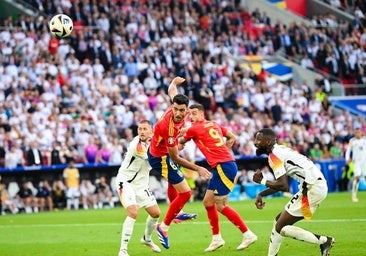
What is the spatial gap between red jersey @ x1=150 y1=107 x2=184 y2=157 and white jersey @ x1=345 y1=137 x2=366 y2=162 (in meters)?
14.2

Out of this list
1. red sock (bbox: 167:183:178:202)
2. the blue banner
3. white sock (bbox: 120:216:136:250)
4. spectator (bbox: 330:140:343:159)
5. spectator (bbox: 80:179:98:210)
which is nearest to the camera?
white sock (bbox: 120:216:136:250)

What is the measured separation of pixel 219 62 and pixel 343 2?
12993mm

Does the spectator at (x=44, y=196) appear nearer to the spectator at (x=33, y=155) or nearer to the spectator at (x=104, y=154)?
the spectator at (x=33, y=155)

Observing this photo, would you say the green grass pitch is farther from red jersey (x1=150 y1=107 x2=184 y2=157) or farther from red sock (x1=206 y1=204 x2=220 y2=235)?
red jersey (x1=150 y1=107 x2=184 y2=157)

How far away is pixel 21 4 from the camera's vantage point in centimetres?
3831

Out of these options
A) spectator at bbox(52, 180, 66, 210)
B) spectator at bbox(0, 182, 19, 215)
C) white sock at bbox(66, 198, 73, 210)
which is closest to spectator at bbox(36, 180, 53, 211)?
spectator at bbox(52, 180, 66, 210)

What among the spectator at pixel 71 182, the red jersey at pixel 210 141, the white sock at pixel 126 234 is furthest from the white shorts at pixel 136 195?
the spectator at pixel 71 182

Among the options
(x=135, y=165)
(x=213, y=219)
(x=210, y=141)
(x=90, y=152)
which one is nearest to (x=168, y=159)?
(x=135, y=165)

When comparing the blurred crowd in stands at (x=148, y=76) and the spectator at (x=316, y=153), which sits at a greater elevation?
the blurred crowd in stands at (x=148, y=76)

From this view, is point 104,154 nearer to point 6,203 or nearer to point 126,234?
point 6,203

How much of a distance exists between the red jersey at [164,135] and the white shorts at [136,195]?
2.23ft

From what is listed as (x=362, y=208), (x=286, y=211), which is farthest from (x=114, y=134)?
(x=286, y=211)

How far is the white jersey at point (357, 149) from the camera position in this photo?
96.7 ft

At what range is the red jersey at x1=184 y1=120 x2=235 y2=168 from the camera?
16.5 meters
